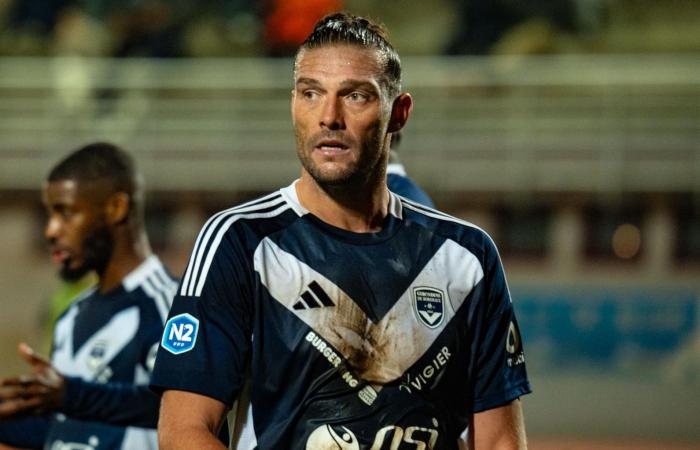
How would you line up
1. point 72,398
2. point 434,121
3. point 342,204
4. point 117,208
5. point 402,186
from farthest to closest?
point 434,121 < point 117,208 < point 402,186 < point 72,398 < point 342,204

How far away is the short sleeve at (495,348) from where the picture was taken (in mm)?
3262

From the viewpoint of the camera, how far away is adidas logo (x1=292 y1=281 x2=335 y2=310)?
3.08 m

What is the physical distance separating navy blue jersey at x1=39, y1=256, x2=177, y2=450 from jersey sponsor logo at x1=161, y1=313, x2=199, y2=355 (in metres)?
1.46

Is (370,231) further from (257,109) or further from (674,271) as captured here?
(257,109)

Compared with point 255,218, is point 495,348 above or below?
below

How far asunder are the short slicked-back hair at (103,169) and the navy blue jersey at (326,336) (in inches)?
84.8

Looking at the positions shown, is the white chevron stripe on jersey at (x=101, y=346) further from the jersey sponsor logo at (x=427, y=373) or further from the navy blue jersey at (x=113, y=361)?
the jersey sponsor logo at (x=427, y=373)

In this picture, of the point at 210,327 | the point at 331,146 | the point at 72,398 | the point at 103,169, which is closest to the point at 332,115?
the point at 331,146

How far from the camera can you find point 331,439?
9.93 feet

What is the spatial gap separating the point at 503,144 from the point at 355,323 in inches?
465

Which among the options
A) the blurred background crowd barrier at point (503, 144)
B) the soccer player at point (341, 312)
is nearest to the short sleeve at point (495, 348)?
the soccer player at point (341, 312)

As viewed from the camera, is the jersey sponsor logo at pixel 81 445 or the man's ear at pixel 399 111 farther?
the jersey sponsor logo at pixel 81 445

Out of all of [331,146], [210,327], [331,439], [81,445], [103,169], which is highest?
[103,169]

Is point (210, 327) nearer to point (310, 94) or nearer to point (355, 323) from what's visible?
point (355, 323)
